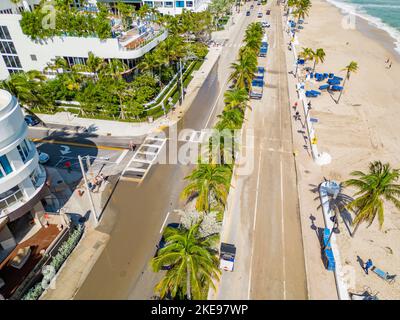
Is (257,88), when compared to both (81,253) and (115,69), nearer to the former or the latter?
(115,69)

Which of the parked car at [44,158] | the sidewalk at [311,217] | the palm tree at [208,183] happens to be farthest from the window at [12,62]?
the sidewalk at [311,217]

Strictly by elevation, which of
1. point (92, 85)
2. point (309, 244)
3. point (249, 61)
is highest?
point (249, 61)

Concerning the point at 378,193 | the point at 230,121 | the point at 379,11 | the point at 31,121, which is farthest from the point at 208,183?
the point at 379,11

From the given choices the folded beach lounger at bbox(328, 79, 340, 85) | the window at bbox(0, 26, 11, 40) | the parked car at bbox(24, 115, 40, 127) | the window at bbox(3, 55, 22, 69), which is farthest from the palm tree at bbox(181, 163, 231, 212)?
the window at bbox(0, 26, 11, 40)

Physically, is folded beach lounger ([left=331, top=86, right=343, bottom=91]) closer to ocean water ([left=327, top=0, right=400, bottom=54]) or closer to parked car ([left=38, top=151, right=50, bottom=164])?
ocean water ([left=327, top=0, right=400, bottom=54])
